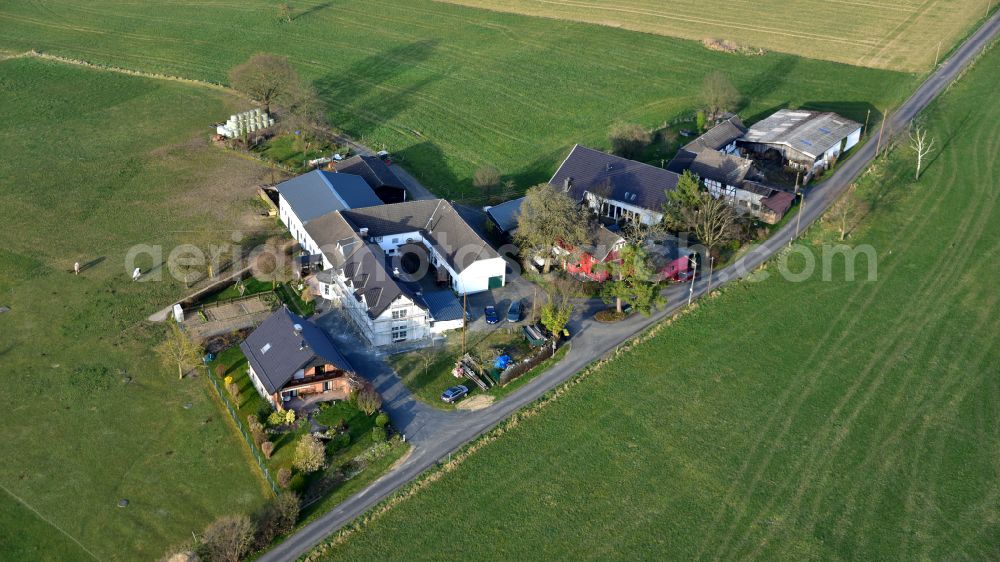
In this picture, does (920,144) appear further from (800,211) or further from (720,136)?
(720,136)

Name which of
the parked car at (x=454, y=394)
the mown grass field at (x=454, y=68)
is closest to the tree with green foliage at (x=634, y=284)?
the parked car at (x=454, y=394)

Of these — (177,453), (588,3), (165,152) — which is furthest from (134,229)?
(588,3)

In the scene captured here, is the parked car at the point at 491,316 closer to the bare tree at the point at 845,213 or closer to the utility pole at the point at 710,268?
the utility pole at the point at 710,268

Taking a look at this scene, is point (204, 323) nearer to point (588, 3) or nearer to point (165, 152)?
point (165, 152)

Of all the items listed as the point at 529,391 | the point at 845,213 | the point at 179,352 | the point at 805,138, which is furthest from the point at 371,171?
the point at 805,138

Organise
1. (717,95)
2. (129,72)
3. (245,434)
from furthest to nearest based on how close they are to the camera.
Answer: (129,72)
(717,95)
(245,434)

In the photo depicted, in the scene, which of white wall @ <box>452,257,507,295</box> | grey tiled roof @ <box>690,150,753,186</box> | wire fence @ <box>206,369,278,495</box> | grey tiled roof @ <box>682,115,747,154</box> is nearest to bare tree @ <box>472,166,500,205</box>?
white wall @ <box>452,257,507,295</box>

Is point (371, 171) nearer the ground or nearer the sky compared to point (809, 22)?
nearer the ground
